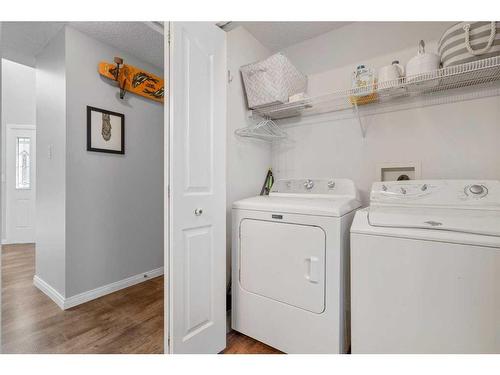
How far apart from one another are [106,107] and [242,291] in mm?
2176

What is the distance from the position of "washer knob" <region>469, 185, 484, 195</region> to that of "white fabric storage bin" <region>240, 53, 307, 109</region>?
1.32 meters

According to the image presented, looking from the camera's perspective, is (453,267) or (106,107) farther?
(106,107)

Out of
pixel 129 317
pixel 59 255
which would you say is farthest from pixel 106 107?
pixel 129 317

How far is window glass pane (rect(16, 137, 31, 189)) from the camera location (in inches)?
176

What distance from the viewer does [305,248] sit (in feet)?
4.78

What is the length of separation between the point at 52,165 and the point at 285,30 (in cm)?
247

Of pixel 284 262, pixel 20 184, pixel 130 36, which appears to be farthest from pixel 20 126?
pixel 284 262

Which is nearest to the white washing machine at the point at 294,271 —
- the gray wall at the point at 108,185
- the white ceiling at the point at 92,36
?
the gray wall at the point at 108,185

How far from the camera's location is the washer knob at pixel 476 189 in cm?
138

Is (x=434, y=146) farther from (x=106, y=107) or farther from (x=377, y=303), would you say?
(x=106, y=107)

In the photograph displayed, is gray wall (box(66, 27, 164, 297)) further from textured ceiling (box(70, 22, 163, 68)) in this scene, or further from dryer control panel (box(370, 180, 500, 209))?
dryer control panel (box(370, 180, 500, 209))

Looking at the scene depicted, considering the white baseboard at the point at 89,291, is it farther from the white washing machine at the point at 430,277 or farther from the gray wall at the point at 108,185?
the white washing machine at the point at 430,277

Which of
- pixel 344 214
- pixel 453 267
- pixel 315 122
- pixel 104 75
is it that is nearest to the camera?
pixel 453 267

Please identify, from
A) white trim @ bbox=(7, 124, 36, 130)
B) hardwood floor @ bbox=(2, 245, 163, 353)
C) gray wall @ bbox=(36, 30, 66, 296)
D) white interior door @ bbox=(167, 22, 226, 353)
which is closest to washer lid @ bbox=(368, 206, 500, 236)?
white interior door @ bbox=(167, 22, 226, 353)
